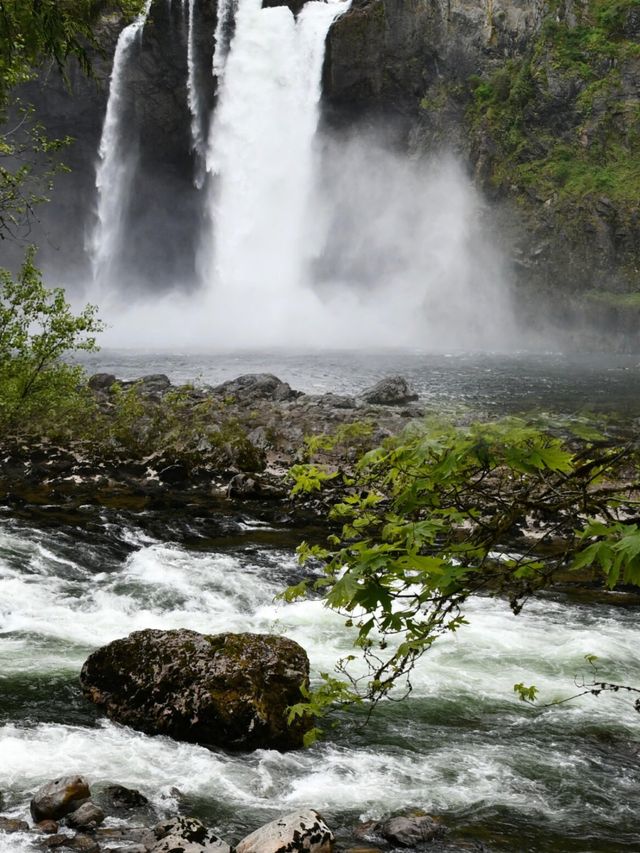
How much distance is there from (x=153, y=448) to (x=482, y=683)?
43.3 feet

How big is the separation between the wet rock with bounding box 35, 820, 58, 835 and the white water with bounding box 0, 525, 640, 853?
0.20 metres

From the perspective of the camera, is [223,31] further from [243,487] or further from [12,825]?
[12,825]

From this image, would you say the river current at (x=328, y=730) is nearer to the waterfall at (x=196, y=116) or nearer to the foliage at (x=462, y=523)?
the foliage at (x=462, y=523)

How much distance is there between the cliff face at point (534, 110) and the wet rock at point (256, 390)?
34.3 m

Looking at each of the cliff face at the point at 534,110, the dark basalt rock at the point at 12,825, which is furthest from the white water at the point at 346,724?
the cliff face at the point at 534,110

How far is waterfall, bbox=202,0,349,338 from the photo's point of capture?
189 feet

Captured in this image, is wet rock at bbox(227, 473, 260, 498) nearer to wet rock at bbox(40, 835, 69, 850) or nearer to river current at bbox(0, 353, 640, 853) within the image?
river current at bbox(0, 353, 640, 853)

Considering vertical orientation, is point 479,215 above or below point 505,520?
above

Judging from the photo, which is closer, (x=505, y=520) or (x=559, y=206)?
(x=505, y=520)

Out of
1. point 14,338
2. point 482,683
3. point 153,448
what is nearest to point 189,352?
point 153,448

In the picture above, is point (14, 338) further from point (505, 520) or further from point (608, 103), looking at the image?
point (608, 103)

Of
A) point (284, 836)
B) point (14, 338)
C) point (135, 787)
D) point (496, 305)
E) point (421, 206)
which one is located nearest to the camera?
point (284, 836)

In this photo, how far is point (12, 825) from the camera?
211 inches

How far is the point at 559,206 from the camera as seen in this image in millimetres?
55875
